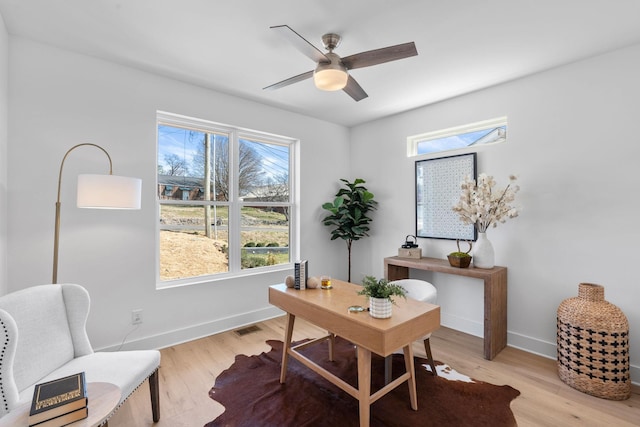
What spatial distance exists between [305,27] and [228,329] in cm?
308

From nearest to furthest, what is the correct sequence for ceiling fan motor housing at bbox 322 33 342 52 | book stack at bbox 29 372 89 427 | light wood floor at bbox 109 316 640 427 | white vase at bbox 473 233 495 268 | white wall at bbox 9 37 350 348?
book stack at bbox 29 372 89 427 < light wood floor at bbox 109 316 640 427 < ceiling fan motor housing at bbox 322 33 342 52 < white wall at bbox 9 37 350 348 < white vase at bbox 473 233 495 268

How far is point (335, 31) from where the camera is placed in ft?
7.09

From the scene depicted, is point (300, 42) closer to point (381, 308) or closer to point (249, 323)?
point (381, 308)

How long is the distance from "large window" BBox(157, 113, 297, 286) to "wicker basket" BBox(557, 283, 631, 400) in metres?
3.00

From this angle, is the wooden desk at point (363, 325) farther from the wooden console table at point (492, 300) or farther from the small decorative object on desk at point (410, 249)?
the small decorative object on desk at point (410, 249)

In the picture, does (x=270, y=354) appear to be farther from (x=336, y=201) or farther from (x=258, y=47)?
(x=258, y=47)

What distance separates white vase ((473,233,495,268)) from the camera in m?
2.89

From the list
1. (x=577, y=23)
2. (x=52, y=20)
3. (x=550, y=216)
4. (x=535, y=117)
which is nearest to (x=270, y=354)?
(x=550, y=216)

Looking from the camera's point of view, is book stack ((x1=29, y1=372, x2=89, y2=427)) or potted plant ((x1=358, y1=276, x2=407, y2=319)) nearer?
book stack ((x1=29, y1=372, x2=89, y2=427))

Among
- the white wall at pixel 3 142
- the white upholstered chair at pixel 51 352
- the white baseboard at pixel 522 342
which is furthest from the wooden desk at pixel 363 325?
the white wall at pixel 3 142

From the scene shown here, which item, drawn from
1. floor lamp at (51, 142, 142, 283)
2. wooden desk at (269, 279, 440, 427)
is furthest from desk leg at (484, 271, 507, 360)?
floor lamp at (51, 142, 142, 283)

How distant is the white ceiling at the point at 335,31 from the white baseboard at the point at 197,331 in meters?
2.58

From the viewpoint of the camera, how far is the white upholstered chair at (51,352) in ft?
4.40

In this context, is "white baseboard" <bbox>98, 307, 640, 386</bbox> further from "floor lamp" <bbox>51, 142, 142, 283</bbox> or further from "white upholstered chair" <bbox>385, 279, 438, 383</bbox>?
"floor lamp" <bbox>51, 142, 142, 283</bbox>
